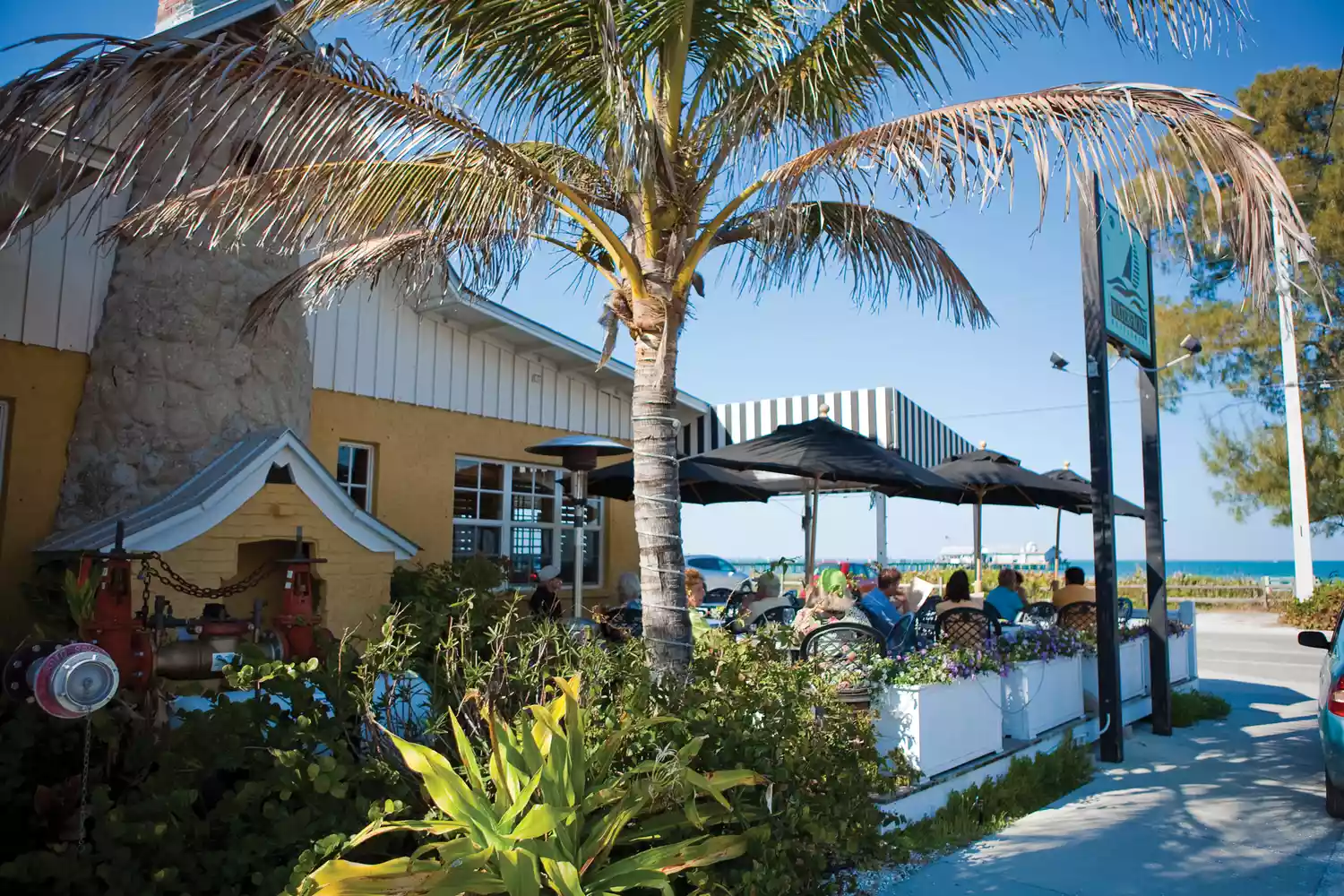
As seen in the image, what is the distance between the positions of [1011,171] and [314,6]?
3657 millimetres

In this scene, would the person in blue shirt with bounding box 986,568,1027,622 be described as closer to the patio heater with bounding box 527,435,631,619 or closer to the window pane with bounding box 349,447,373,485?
the patio heater with bounding box 527,435,631,619

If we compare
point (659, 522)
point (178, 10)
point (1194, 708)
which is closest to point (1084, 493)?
point (1194, 708)

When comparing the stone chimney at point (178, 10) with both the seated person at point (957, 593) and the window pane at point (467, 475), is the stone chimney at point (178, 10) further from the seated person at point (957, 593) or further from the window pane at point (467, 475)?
the seated person at point (957, 593)

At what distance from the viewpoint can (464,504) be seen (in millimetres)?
10820

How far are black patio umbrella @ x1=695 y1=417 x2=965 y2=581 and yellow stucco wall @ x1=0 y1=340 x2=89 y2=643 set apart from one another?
17.8 feet

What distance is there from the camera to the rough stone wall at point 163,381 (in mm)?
6711

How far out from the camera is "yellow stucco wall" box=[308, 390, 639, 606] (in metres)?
9.27

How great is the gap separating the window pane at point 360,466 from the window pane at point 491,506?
5.56 feet

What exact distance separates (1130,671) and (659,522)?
5.95m

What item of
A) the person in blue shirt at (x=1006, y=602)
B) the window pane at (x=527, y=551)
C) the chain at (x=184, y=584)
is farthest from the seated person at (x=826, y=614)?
the window pane at (x=527, y=551)

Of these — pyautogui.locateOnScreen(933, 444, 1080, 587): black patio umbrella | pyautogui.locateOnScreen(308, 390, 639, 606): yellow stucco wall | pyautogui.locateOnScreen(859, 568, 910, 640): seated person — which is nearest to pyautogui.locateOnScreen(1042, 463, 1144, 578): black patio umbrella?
pyautogui.locateOnScreen(933, 444, 1080, 587): black patio umbrella

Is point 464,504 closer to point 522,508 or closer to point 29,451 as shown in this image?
point 522,508

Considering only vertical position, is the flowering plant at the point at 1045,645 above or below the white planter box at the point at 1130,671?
above

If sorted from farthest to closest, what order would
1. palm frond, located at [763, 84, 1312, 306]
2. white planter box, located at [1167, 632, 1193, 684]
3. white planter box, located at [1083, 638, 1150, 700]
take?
white planter box, located at [1167, 632, 1193, 684], white planter box, located at [1083, 638, 1150, 700], palm frond, located at [763, 84, 1312, 306]
